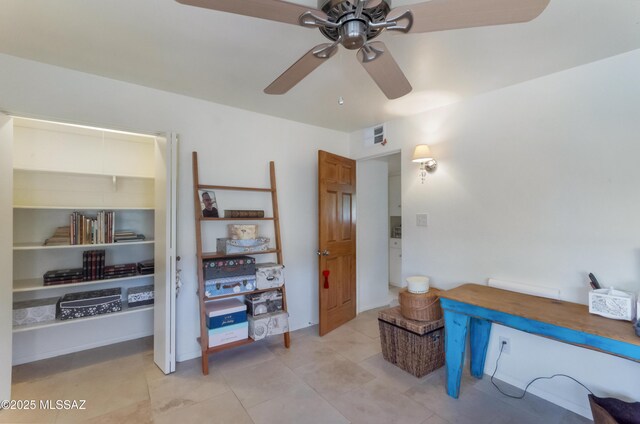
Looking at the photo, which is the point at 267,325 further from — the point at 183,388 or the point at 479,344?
the point at 479,344

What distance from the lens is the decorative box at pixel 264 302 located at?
108 inches

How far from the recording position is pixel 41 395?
204 centimetres

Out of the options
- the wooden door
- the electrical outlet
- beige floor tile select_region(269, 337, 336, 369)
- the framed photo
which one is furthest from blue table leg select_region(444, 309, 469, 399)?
the framed photo

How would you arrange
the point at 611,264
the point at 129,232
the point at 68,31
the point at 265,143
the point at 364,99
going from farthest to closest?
the point at 265,143 < the point at 129,232 < the point at 364,99 < the point at 611,264 < the point at 68,31

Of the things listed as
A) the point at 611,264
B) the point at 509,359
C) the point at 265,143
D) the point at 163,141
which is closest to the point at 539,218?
the point at 611,264

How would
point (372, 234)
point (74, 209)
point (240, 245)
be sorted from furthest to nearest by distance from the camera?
point (372, 234) → point (240, 245) → point (74, 209)

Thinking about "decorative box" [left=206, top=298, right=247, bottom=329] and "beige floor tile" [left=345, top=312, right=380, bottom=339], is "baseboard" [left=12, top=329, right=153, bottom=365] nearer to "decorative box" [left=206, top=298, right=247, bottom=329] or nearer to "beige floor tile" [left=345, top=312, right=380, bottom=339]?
"decorative box" [left=206, top=298, right=247, bottom=329]

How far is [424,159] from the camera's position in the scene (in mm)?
2750

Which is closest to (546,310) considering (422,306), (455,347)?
(455,347)

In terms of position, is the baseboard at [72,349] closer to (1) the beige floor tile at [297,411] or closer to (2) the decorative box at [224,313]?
(2) the decorative box at [224,313]

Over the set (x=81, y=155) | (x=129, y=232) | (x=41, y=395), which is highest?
(x=81, y=155)

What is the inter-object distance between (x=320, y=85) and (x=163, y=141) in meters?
1.37

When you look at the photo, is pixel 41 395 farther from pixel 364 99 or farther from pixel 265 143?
pixel 364 99

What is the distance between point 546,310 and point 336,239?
1994 mm
